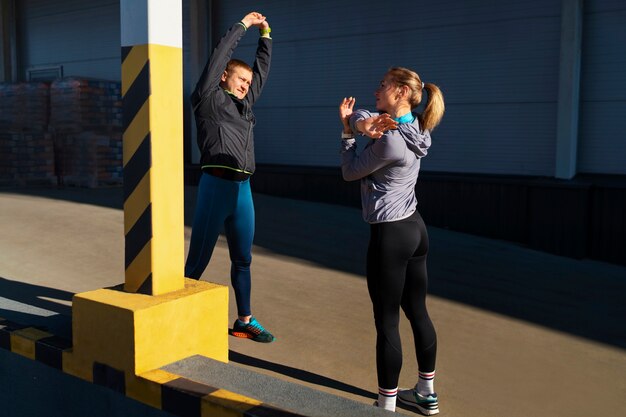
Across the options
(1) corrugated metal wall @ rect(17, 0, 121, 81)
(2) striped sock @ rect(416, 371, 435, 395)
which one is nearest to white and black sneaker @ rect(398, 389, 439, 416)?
(2) striped sock @ rect(416, 371, 435, 395)

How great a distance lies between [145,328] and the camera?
3.02 meters

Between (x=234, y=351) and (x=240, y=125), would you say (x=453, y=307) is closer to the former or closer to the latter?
(x=234, y=351)

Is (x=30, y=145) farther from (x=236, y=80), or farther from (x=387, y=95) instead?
(x=387, y=95)

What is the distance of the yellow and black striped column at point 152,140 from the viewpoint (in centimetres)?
320

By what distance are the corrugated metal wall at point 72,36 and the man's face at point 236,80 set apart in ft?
40.7

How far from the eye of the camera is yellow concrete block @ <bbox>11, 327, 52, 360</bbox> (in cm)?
349

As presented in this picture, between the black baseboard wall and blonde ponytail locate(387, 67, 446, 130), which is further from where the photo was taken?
the black baseboard wall

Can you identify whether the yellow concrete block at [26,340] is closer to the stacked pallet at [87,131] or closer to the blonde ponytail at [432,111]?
the blonde ponytail at [432,111]

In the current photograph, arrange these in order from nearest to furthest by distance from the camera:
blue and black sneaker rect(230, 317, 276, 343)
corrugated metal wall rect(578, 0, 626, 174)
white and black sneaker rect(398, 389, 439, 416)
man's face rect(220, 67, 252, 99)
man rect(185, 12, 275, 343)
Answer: white and black sneaker rect(398, 389, 439, 416) → man rect(185, 12, 275, 343) → man's face rect(220, 67, 252, 99) → blue and black sneaker rect(230, 317, 276, 343) → corrugated metal wall rect(578, 0, 626, 174)

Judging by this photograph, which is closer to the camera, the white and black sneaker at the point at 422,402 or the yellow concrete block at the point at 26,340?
the yellow concrete block at the point at 26,340

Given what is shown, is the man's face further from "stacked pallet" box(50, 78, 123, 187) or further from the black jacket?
"stacked pallet" box(50, 78, 123, 187)

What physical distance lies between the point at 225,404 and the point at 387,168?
1.47 m

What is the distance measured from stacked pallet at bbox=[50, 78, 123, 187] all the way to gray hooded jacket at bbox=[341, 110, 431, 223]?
10728 millimetres

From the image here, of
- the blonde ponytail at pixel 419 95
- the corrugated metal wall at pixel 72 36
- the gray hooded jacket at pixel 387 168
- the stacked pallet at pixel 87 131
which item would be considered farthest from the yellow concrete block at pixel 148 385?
the corrugated metal wall at pixel 72 36
